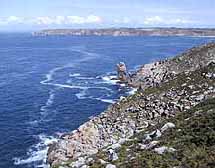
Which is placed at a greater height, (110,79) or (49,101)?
(110,79)

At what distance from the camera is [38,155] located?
5547 cm

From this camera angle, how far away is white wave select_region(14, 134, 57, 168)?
5258cm

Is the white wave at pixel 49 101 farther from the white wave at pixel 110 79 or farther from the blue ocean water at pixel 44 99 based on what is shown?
the white wave at pixel 110 79

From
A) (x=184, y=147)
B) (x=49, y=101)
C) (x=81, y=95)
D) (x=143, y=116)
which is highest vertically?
(x=184, y=147)

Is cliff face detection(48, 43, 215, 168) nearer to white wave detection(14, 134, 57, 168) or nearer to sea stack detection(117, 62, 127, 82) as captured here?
white wave detection(14, 134, 57, 168)

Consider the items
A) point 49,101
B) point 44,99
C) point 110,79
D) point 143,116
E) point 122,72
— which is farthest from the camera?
point 110,79

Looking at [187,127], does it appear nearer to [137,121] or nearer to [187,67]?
[137,121]

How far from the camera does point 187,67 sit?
8431 centimetres

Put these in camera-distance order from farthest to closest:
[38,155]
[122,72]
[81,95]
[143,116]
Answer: [122,72], [81,95], [38,155], [143,116]

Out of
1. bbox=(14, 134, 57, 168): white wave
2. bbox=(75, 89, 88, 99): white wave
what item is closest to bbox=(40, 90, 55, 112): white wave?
bbox=(75, 89, 88, 99): white wave

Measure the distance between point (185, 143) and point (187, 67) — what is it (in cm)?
5788

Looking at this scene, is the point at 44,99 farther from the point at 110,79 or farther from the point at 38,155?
the point at 38,155

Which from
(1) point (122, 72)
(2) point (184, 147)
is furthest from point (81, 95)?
(2) point (184, 147)

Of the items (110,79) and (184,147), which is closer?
(184,147)
